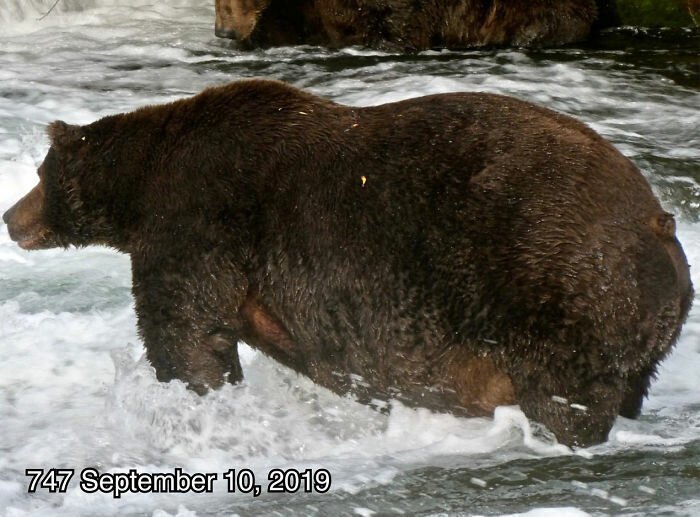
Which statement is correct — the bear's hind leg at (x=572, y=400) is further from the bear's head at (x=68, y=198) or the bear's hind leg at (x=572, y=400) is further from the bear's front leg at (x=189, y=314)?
the bear's head at (x=68, y=198)

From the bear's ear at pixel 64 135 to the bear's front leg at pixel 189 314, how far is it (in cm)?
84

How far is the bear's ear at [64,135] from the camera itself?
6402 mm

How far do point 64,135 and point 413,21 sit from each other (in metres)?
7.57

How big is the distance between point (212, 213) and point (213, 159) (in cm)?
29

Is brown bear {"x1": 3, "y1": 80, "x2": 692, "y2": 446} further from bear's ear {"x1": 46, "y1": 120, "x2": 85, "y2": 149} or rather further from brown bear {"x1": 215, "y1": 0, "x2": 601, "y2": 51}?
brown bear {"x1": 215, "y1": 0, "x2": 601, "y2": 51}

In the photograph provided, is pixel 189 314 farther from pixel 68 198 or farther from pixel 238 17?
pixel 238 17

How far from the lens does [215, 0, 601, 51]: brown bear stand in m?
13.3

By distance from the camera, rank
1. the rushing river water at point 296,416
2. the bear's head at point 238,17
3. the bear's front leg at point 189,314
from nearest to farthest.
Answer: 1. the rushing river water at point 296,416
2. the bear's front leg at point 189,314
3. the bear's head at point 238,17

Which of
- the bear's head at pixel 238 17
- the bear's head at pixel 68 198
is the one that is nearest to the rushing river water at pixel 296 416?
the bear's head at pixel 68 198

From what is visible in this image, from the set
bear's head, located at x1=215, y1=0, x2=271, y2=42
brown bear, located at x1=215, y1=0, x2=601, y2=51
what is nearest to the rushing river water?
brown bear, located at x1=215, y1=0, x2=601, y2=51

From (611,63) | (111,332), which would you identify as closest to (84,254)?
(111,332)

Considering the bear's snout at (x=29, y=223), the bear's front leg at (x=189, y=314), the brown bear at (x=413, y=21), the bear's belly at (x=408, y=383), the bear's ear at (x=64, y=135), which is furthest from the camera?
the brown bear at (x=413, y=21)

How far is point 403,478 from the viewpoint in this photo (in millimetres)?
5457

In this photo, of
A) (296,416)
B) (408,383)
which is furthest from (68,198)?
(408,383)
